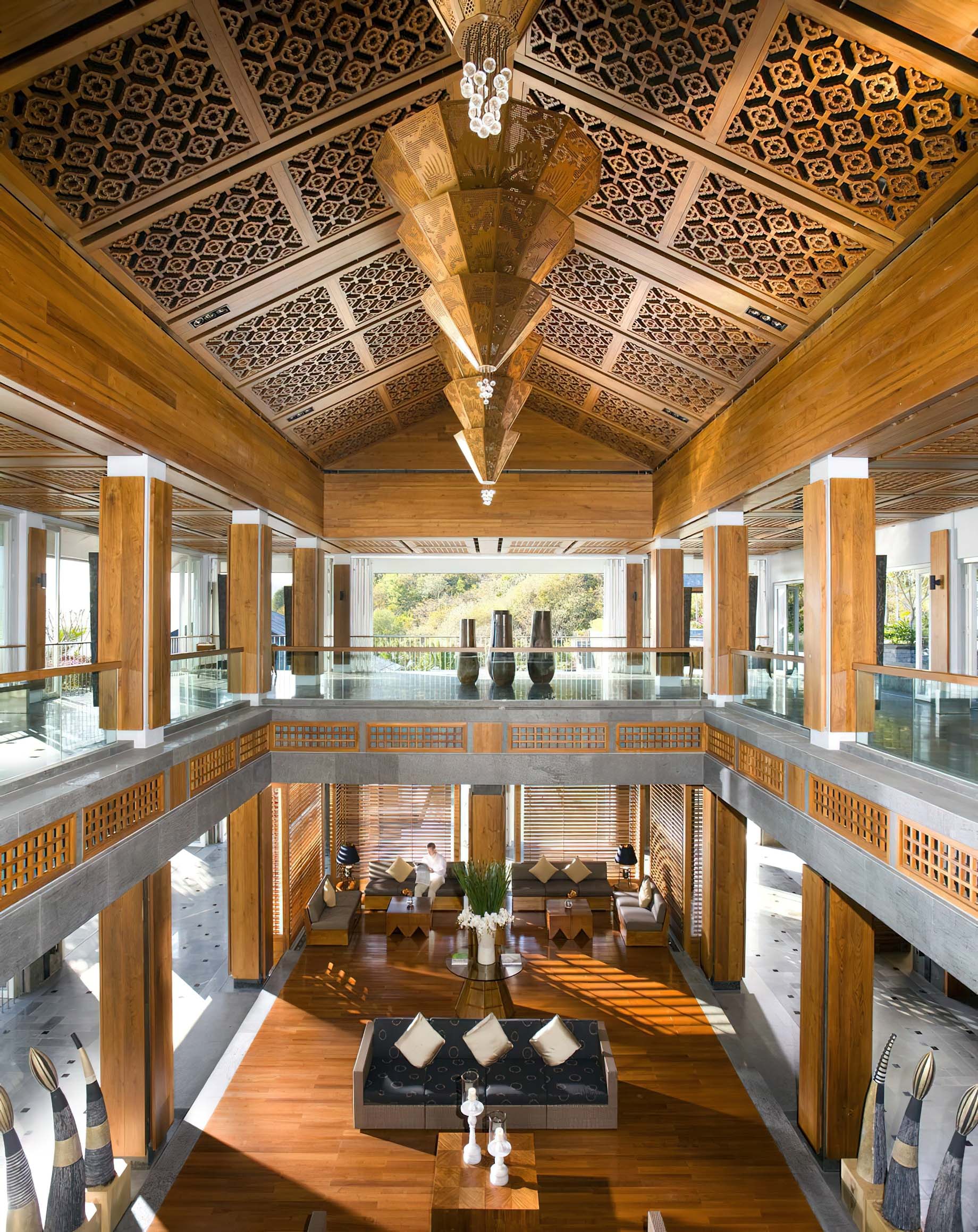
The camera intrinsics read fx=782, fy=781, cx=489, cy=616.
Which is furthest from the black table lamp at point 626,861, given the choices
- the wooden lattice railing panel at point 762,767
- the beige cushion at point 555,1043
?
the beige cushion at point 555,1043

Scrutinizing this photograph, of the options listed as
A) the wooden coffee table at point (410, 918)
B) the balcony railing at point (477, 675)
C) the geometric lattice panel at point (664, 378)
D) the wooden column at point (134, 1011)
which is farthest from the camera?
the wooden coffee table at point (410, 918)

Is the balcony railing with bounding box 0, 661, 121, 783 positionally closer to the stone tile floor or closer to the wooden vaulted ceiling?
the wooden vaulted ceiling

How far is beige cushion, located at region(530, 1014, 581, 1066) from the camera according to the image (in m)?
6.69

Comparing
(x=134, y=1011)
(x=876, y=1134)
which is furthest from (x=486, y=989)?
(x=876, y=1134)

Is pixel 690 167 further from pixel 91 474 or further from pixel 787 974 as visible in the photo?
pixel 787 974

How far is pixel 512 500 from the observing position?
37.6 ft

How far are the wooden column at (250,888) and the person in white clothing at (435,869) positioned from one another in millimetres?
2883

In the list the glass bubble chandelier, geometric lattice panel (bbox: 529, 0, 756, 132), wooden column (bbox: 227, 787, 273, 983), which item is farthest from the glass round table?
the glass bubble chandelier

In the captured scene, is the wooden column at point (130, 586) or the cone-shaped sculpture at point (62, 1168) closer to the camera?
the cone-shaped sculpture at point (62, 1168)

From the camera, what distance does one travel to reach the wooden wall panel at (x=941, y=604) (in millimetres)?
9797

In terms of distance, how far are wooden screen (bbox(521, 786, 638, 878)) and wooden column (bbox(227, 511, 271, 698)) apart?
21.2ft

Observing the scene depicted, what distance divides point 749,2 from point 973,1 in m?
1.01

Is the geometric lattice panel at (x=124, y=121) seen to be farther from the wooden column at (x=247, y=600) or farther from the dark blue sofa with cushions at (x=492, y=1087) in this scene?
the dark blue sofa with cushions at (x=492, y=1087)

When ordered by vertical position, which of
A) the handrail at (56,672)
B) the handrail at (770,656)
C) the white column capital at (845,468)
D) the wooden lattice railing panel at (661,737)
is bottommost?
the wooden lattice railing panel at (661,737)
